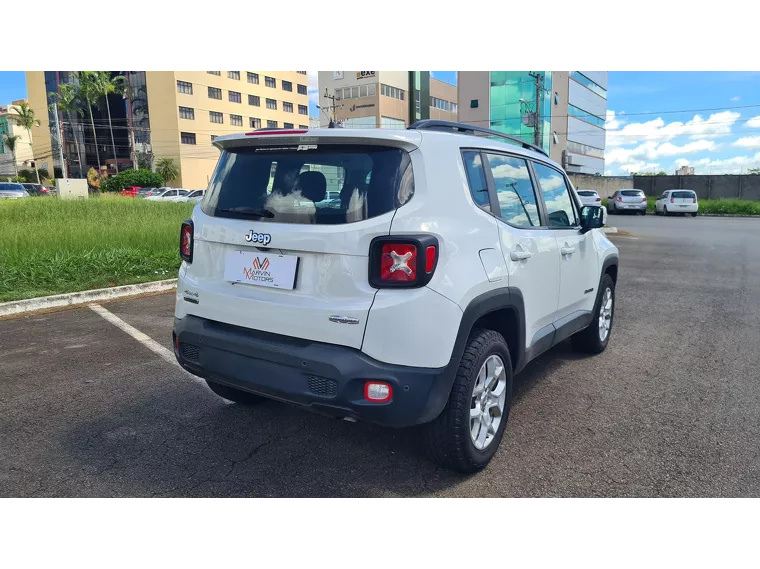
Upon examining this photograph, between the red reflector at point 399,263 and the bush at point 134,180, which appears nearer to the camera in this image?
the red reflector at point 399,263

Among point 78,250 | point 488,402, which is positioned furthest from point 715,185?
point 488,402

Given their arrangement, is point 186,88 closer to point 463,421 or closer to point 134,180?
point 134,180

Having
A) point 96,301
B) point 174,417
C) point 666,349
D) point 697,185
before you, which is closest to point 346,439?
point 174,417

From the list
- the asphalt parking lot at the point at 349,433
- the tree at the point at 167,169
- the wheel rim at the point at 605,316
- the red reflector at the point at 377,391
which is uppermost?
the tree at the point at 167,169

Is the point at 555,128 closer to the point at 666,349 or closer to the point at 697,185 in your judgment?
the point at 697,185

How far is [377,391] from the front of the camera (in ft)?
8.63

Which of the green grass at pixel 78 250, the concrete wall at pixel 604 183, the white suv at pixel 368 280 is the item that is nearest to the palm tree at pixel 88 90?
the concrete wall at pixel 604 183

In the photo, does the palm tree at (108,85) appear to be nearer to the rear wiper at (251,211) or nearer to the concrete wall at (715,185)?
the concrete wall at (715,185)

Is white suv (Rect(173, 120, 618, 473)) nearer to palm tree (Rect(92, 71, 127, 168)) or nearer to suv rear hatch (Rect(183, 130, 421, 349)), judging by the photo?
suv rear hatch (Rect(183, 130, 421, 349))

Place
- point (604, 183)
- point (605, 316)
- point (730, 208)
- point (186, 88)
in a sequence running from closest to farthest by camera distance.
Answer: point (605, 316), point (730, 208), point (604, 183), point (186, 88)

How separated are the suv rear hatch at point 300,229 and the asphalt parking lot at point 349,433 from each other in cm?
88

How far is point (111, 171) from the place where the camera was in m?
73.3

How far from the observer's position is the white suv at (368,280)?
2.62 m

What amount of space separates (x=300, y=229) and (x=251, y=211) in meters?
0.41
